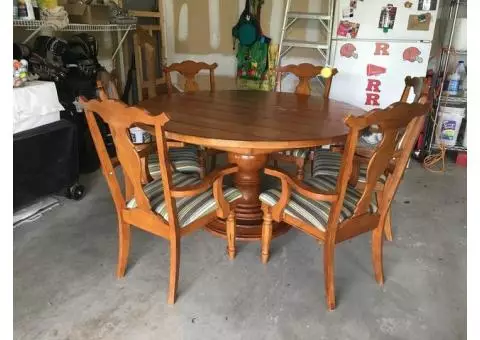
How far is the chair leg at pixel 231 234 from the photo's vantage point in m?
1.92

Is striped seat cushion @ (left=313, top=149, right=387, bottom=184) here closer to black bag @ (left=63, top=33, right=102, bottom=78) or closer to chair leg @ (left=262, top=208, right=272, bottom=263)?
chair leg @ (left=262, top=208, right=272, bottom=263)

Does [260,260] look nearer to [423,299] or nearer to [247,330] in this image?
[247,330]

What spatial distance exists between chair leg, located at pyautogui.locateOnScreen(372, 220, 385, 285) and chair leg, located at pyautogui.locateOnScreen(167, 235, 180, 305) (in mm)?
931

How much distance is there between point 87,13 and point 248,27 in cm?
154

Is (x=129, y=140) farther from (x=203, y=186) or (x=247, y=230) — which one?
(x=247, y=230)

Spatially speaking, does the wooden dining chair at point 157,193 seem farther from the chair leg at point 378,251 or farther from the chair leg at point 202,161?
the chair leg at point 378,251

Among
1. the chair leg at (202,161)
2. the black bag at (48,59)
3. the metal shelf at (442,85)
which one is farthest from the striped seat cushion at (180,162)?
the metal shelf at (442,85)

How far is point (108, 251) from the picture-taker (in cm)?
209

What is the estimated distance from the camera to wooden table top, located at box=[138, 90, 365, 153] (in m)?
1.57

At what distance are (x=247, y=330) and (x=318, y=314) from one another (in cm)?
33

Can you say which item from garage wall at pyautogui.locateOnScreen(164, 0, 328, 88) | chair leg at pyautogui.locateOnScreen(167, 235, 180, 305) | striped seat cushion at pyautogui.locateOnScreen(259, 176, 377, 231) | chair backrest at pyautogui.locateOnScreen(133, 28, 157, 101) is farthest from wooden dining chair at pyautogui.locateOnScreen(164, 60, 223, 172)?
garage wall at pyautogui.locateOnScreen(164, 0, 328, 88)

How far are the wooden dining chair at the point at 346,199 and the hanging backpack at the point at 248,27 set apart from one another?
2.40 m
